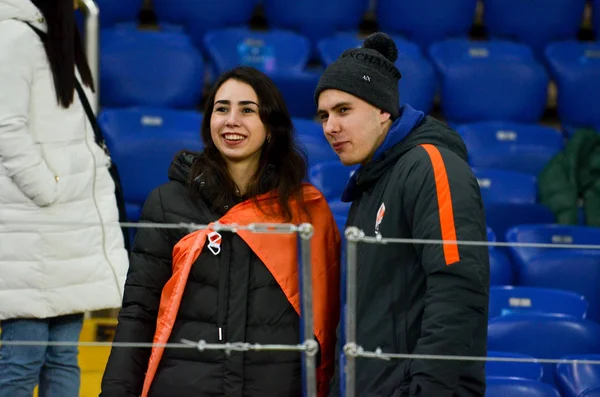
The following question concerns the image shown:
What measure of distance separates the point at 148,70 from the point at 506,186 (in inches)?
72.3

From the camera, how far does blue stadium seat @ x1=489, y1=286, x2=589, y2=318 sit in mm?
2928

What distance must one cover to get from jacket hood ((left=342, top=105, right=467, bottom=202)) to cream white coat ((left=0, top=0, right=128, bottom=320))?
90 cm

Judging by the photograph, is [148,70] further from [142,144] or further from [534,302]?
[534,302]

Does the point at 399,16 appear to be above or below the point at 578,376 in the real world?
above

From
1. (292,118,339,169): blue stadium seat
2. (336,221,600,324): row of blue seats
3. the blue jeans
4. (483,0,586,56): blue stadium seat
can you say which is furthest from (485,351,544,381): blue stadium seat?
(483,0,586,56): blue stadium seat

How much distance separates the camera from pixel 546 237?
3652mm

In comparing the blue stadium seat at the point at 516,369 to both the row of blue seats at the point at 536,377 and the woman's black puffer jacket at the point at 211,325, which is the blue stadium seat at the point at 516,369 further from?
the woman's black puffer jacket at the point at 211,325

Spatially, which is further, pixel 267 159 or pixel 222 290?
pixel 267 159

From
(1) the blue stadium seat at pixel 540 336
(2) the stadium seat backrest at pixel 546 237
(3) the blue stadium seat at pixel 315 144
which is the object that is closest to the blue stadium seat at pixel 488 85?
(3) the blue stadium seat at pixel 315 144

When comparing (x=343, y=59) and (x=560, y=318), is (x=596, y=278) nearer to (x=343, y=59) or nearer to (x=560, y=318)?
(x=560, y=318)

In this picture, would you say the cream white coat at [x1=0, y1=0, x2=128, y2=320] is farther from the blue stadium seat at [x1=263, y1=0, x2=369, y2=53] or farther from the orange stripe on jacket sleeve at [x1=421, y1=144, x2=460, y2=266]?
the blue stadium seat at [x1=263, y1=0, x2=369, y2=53]

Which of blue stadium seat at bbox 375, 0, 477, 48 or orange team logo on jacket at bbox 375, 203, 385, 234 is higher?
blue stadium seat at bbox 375, 0, 477, 48

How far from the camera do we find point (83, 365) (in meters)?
3.05

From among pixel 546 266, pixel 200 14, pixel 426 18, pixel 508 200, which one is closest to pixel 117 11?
pixel 200 14
